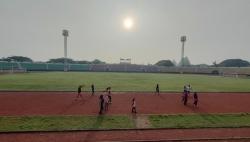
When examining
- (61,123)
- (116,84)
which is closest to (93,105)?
(61,123)

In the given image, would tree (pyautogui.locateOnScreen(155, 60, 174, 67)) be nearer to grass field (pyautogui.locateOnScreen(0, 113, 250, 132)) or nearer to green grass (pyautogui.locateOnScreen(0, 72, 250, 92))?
green grass (pyautogui.locateOnScreen(0, 72, 250, 92))

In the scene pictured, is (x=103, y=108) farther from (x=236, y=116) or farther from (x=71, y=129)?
(x=236, y=116)

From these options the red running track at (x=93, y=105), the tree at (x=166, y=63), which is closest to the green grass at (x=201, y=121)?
the red running track at (x=93, y=105)

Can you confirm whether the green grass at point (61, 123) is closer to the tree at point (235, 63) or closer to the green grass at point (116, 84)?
the green grass at point (116, 84)

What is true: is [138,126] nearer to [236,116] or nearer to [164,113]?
[164,113]

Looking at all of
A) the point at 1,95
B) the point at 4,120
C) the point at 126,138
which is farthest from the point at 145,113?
the point at 1,95

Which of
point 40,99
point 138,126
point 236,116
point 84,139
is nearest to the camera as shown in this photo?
point 84,139

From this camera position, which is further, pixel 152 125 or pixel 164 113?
pixel 164 113

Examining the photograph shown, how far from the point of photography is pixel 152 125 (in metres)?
22.6

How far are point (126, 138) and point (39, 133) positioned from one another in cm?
617

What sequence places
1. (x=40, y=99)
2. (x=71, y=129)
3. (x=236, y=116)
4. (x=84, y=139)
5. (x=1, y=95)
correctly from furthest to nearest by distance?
1. (x=1, y=95)
2. (x=40, y=99)
3. (x=236, y=116)
4. (x=71, y=129)
5. (x=84, y=139)

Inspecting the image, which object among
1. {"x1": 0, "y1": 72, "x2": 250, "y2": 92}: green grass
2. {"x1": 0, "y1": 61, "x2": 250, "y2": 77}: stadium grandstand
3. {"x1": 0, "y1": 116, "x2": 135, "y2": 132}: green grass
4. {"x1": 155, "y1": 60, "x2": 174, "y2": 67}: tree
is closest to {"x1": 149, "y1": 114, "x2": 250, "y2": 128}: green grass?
{"x1": 0, "y1": 116, "x2": 135, "y2": 132}: green grass

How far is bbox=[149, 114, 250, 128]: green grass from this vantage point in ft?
74.7

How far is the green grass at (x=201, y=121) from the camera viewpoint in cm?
2278
